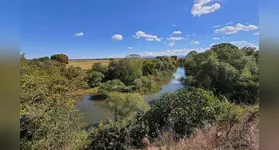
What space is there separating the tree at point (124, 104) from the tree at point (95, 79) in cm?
42

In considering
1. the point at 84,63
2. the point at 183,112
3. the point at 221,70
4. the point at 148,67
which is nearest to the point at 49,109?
the point at 84,63

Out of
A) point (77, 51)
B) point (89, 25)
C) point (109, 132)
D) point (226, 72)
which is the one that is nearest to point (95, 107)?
point (109, 132)

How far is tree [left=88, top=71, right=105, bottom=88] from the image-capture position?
431cm

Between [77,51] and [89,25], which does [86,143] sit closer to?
[77,51]

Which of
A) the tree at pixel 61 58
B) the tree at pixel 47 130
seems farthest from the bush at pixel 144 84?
the tree at pixel 47 130

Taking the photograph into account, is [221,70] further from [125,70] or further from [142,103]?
[125,70]

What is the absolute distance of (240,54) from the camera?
4.82 meters

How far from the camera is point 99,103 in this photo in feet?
15.0

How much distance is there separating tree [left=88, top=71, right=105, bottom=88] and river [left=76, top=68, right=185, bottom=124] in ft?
0.88

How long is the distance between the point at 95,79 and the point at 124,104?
0.81 metres

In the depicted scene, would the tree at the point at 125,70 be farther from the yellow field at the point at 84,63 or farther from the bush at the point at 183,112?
the bush at the point at 183,112
